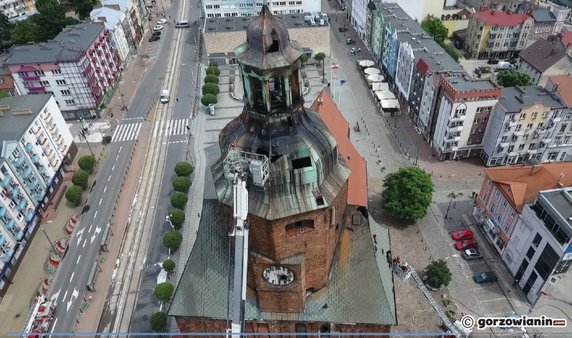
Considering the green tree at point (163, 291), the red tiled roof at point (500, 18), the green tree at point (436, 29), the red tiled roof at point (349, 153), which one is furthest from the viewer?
the green tree at point (436, 29)

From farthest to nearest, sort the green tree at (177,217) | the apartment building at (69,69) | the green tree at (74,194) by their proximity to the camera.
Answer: the apartment building at (69,69) < the green tree at (74,194) < the green tree at (177,217)

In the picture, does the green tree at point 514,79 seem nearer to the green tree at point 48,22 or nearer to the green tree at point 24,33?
the green tree at point 48,22

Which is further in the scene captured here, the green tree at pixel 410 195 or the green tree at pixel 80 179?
the green tree at pixel 80 179

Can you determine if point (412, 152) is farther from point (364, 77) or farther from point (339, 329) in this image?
point (339, 329)

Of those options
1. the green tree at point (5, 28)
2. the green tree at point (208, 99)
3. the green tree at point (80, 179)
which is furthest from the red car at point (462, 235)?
the green tree at point (5, 28)

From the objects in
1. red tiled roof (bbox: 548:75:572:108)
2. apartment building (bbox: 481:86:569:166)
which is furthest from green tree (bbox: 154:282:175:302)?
red tiled roof (bbox: 548:75:572:108)

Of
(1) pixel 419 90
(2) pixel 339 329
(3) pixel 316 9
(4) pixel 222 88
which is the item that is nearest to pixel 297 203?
(2) pixel 339 329

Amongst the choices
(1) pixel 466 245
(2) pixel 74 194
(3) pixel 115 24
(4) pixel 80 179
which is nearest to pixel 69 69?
(4) pixel 80 179
